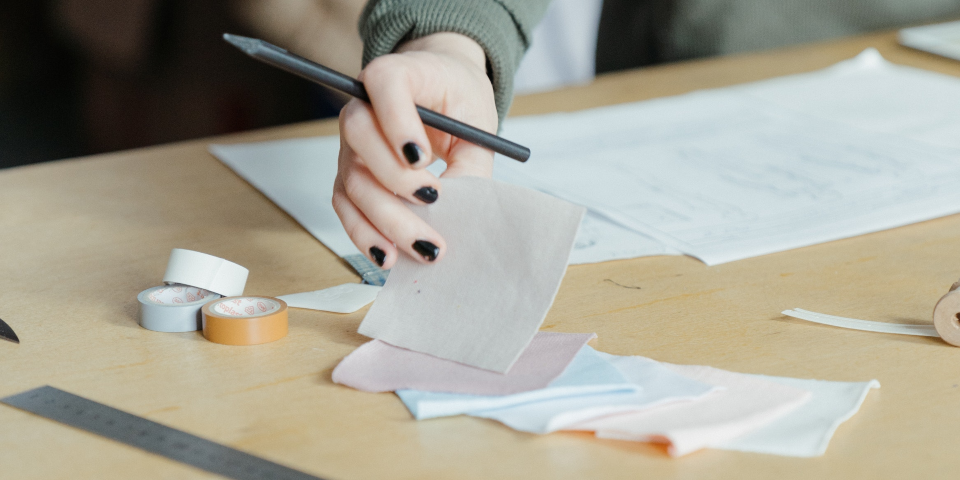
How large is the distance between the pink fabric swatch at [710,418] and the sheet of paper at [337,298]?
252mm

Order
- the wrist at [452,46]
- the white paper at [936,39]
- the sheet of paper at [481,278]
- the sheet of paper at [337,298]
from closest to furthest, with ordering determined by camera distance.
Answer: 1. the sheet of paper at [481,278]
2. the sheet of paper at [337,298]
3. the wrist at [452,46]
4. the white paper at [936,39]

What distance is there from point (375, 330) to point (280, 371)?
73 millimetres

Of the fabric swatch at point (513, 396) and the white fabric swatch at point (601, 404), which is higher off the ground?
the fabric swatch at point (513, 396)

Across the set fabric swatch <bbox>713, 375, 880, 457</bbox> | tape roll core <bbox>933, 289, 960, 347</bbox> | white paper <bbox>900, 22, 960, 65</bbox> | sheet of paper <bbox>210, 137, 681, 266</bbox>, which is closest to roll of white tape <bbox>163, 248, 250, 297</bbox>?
sheet of paper <bbox>210, 137, 681, 266</bbox>

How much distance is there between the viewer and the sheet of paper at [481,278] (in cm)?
58

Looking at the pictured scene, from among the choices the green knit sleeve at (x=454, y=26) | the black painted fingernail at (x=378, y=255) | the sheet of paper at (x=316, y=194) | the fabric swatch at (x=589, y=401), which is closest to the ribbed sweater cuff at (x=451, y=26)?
the green knit sleeve at (x=454, y=26)

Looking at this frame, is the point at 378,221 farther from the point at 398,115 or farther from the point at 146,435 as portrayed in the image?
the point at 146,435

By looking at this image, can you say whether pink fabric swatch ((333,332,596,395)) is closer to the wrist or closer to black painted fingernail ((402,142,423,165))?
black painted fingernail ((402,142,423,165))

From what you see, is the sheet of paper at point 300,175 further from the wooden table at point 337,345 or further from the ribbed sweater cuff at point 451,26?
the ribbed sweater cuff at point 451,26

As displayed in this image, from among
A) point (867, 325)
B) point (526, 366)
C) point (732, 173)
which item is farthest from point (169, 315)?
point (732, 173)

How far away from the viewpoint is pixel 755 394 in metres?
0.53

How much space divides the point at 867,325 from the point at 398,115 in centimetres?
38

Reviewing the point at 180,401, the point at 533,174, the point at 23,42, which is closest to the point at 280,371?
the point at 180,401

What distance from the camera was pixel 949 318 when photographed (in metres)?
0.60
